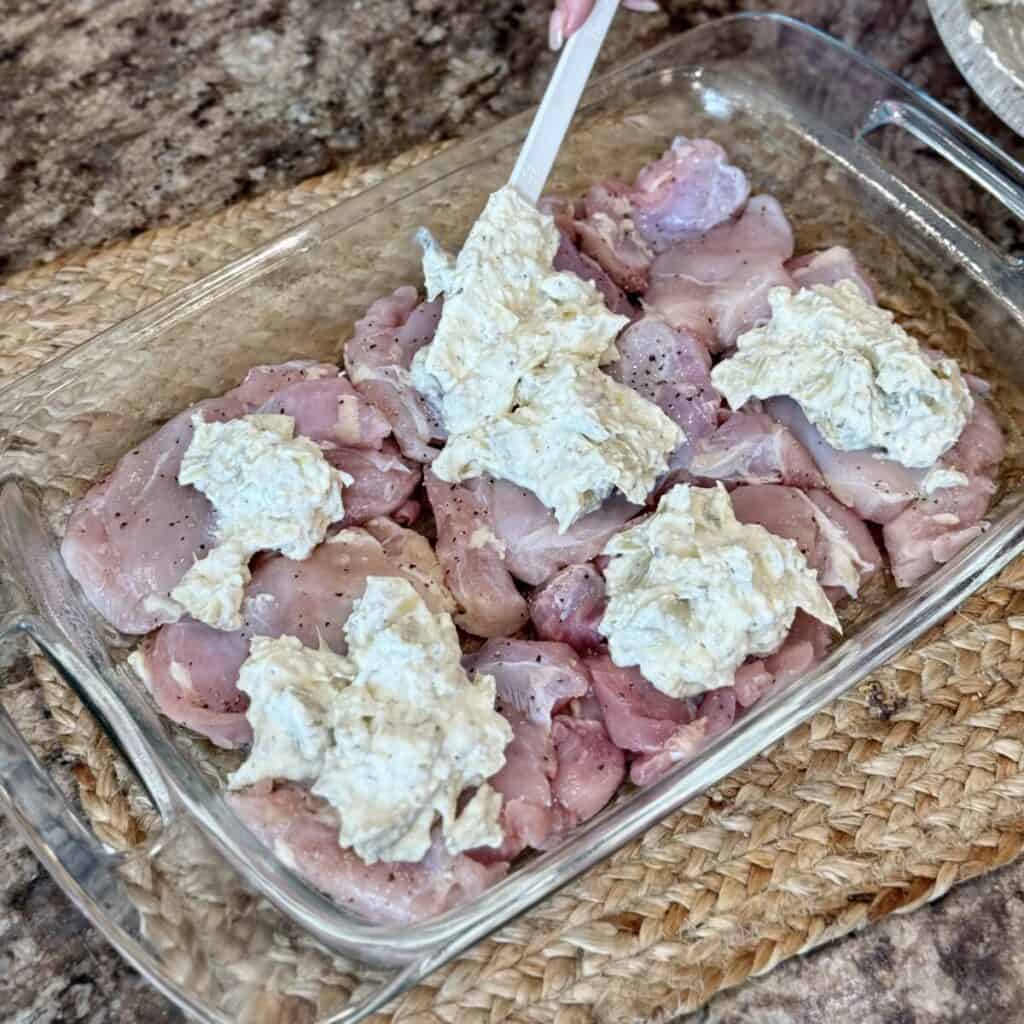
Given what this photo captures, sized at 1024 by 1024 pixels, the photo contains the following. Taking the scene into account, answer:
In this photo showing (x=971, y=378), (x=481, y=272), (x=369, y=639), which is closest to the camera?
(x=369, y=639)

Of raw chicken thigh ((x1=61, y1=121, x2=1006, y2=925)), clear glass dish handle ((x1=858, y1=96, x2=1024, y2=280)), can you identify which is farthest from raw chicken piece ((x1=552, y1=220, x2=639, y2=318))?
clear glass dish handle ((x1=858, y1=96, x2=1024, y2=280))

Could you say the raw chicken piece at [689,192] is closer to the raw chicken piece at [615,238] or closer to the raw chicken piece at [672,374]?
the raw chicken piece at [615,238]

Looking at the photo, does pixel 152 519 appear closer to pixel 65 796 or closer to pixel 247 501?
pixel 247 501

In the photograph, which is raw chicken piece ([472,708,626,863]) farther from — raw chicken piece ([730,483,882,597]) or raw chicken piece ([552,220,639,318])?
raw chicken piece ([552,220,639,318])

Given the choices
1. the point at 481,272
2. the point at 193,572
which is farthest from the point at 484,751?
the point at 481,272

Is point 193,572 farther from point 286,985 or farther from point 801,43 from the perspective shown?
point 801,43
